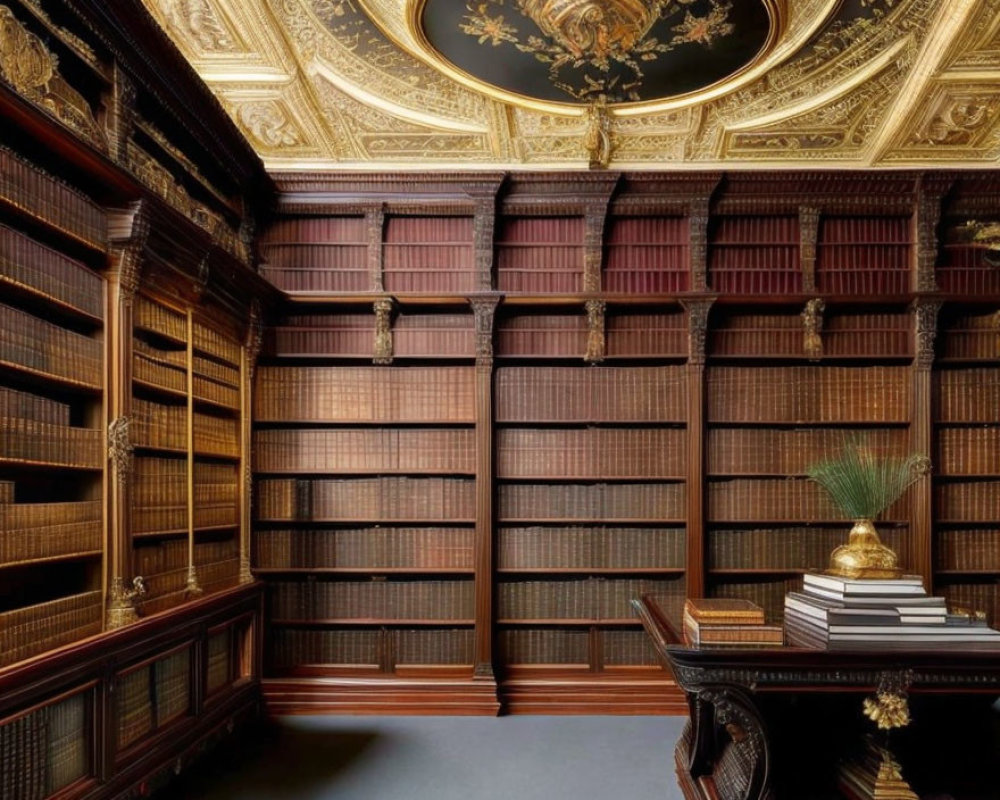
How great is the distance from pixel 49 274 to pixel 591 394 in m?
2.67

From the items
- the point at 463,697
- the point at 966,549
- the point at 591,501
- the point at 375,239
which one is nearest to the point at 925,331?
the point at 966,549

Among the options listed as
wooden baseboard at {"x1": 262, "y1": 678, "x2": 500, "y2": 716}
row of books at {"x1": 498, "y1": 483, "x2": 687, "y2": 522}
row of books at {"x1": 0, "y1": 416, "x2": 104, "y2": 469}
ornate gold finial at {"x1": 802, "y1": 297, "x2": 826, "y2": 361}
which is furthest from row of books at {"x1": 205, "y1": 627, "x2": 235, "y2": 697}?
ornate gold finial at {"x1": 802, "y1": 297, "x2": 826, "y2": 361}

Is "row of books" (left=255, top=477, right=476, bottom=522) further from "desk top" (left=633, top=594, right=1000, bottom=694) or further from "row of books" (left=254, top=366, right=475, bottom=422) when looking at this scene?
"desk top" (left=633, top=594, right=1000, bottom=694)

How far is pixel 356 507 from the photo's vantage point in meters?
4.04

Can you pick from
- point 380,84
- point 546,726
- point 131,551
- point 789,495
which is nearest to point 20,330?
point 131,551

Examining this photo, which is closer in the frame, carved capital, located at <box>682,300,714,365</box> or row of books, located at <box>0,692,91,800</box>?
row of books, located at <box>0,692,91,800</box>

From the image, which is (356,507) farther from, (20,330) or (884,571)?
(884,571)

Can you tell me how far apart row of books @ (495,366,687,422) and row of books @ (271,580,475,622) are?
1.03 m

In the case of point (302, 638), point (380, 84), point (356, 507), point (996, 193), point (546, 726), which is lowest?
point (546, 726)

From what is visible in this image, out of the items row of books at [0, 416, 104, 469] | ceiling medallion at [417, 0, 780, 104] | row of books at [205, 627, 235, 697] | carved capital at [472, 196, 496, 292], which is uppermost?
ceiling medallion at [417, 0, 780, 104]

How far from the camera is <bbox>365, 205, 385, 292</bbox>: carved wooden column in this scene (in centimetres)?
407

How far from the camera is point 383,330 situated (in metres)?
4.01

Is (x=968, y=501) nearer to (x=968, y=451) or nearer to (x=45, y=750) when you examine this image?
(x=968, y=451)

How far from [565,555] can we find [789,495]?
1288mm
